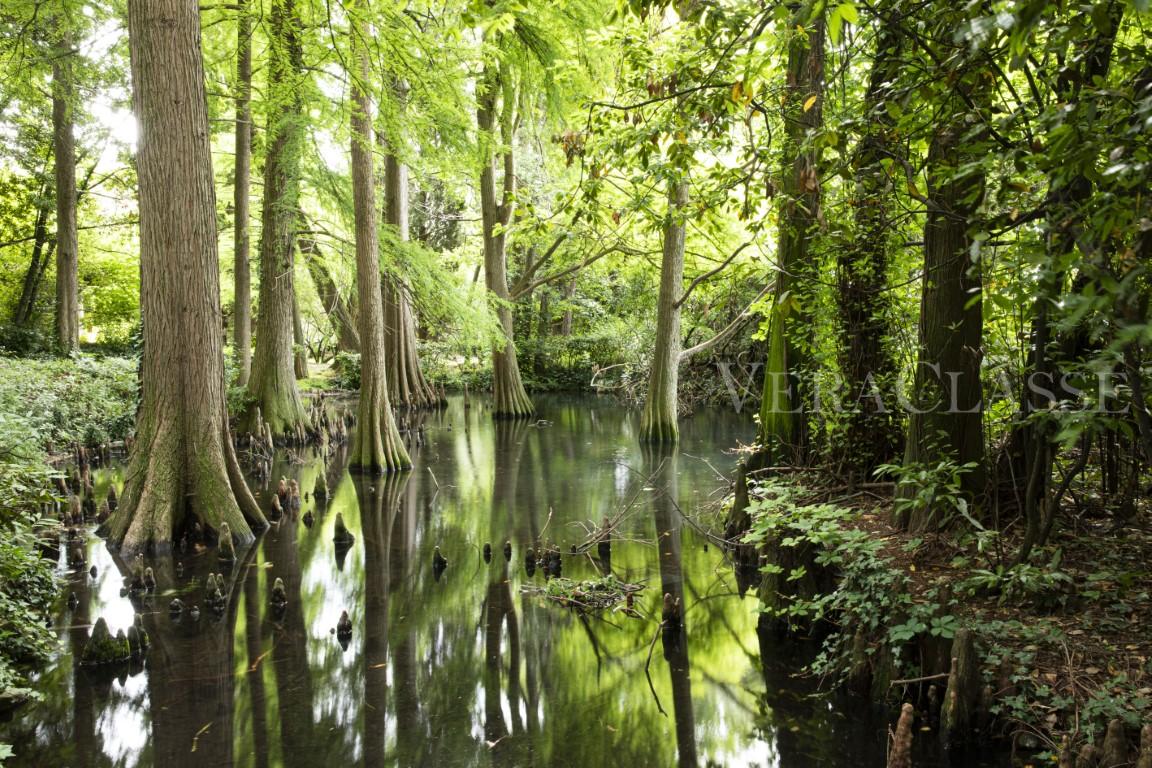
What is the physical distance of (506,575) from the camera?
23.2ft

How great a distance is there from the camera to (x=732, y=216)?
60.2ft

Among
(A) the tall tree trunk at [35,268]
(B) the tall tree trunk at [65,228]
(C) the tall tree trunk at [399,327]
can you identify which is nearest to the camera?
(B) the tall tree trunk at [65,228]

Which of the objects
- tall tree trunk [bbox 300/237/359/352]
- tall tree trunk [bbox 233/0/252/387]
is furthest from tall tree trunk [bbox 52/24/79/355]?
tall tree trunk [bbox 300/237/359/352]

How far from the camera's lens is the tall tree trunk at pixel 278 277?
1297cm

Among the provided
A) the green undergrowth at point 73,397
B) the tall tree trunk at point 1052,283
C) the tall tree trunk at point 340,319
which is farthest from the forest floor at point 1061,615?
the tall tree trunk at point 340,319

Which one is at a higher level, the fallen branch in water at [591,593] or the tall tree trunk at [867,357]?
the tall tree trunk at [867,357]

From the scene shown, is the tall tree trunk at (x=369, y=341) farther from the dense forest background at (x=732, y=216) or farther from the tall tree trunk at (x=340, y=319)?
the tall tree trunk at (x=340, y=319)

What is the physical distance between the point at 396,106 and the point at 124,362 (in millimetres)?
7422

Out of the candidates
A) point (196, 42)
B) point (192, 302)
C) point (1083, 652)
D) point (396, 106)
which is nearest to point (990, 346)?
point (1083, 652)

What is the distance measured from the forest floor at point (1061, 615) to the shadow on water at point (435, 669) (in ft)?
2.59

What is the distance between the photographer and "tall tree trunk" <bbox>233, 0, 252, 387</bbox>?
42.4ft

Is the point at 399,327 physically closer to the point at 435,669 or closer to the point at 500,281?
the point at 500,281

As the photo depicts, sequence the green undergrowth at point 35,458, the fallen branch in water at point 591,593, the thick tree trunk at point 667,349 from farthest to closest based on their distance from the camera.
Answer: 1. the thick tree trunk at point 667,349
2. the fallen branch in water at point 591,593
3. the green undergrowth at point 35,458

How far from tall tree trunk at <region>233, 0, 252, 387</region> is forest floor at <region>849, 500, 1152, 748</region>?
1181cm
